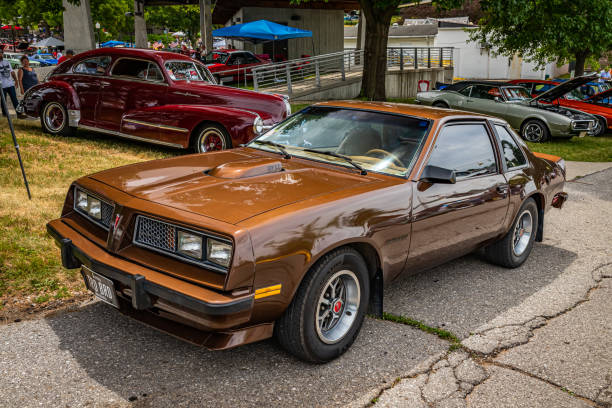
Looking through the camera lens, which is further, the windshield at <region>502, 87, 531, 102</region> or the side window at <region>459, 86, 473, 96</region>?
the side window at <region>459, 86, 473, 96</region>

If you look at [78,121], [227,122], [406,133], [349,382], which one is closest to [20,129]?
[78,121]

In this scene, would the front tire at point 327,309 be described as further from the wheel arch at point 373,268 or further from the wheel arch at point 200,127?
the wheel arch at point 200,127

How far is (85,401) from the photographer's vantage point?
283 centimetres

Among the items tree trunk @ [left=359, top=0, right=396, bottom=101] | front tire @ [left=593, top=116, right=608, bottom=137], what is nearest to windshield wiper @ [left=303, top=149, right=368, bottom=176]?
tree trunk @ [left=359, top=0, right=396, bottom=101]

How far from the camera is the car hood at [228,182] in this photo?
3.07 m

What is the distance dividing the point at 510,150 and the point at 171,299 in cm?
354

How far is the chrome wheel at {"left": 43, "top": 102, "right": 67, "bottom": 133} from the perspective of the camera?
377 inches

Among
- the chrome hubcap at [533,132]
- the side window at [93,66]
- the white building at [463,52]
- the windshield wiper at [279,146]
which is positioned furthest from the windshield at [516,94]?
the white building at [463,52]

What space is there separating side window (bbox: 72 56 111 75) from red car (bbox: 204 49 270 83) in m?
9.33

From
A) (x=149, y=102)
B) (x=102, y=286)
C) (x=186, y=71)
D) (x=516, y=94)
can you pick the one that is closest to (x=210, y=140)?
(x=149, y=102)

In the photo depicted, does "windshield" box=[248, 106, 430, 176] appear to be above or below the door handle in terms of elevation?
above

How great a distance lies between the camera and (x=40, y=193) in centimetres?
631

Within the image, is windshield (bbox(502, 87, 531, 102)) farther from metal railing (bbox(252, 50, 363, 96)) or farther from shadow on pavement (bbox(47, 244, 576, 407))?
shadow on pavement (bbox(47, 244, 576, 407))

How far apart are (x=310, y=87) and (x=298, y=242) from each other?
16372 mm
